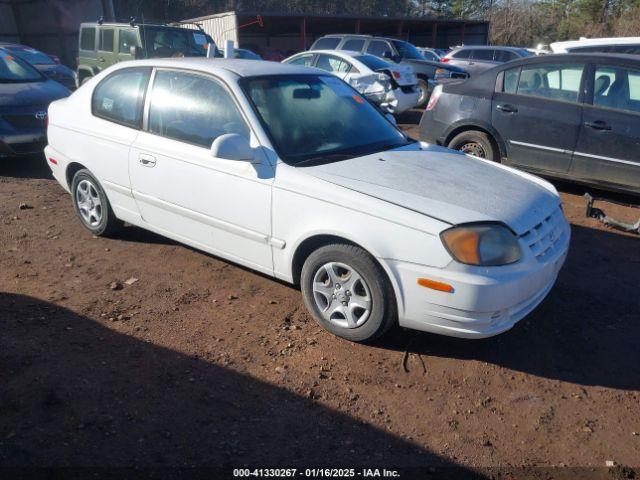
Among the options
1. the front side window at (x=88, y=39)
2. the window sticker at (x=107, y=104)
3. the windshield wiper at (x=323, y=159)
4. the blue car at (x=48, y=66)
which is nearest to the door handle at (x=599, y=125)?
the windshield wiper at (x=323, y=159)

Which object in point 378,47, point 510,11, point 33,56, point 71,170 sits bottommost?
point 71,170

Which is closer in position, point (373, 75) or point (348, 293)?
point (348, 293)

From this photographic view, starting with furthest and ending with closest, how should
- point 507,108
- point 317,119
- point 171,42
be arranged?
point 171,42 < point 507,108 < point 317,119

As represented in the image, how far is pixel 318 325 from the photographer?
3686 mm

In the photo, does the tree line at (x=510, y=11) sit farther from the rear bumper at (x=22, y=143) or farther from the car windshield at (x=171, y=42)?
the rear bumper at (x=22, y=143)

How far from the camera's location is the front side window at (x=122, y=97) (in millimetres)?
4410

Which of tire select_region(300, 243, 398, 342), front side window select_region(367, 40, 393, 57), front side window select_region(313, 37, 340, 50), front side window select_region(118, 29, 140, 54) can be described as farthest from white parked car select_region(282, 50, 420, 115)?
tire select_region(300, 243, 398, 342)

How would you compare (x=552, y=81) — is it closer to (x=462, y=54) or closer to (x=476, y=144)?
(x=476, y=144)

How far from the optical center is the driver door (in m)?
3.67

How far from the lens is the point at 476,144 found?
267 inches

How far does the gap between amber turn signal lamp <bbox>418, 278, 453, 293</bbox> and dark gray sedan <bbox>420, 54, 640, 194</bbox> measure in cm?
387

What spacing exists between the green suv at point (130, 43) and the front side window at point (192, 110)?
8.53 meters

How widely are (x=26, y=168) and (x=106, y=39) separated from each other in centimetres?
651

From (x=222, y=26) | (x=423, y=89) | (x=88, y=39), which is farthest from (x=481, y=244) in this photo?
(x=222, y=26)
